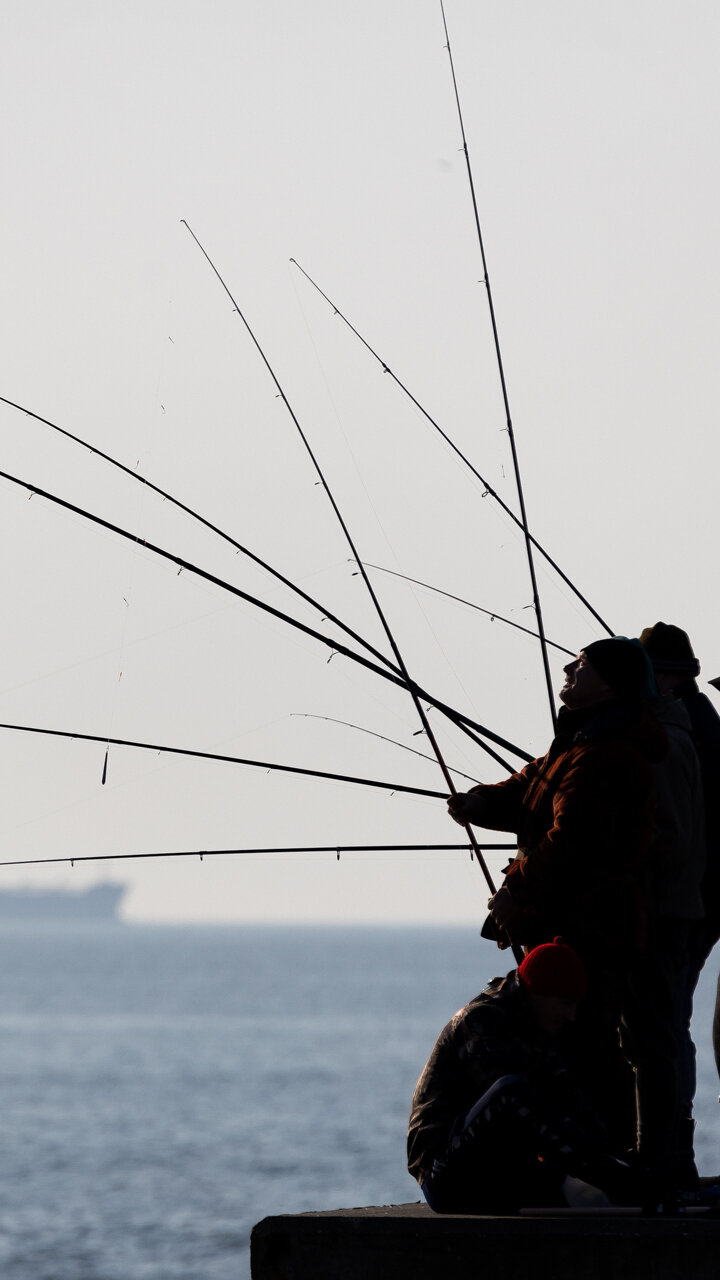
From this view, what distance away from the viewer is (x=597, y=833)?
5.23 m

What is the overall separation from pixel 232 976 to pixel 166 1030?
57.9 meters

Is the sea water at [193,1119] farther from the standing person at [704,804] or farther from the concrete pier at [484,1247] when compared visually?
the concrete pier at [484,1247]

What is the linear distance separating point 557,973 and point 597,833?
385mm

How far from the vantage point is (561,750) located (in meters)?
5.51

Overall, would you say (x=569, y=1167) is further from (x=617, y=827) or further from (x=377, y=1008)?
(x=377, y=1008)

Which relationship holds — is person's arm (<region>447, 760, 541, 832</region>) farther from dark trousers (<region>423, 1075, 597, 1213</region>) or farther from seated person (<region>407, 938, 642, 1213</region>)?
dark trousers (<region>423, 1075, 597, 1213</region>)

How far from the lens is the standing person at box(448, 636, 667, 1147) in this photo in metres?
5.23

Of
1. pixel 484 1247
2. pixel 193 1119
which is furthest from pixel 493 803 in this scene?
pixel 193 1119

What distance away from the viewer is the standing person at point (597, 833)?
5234mm

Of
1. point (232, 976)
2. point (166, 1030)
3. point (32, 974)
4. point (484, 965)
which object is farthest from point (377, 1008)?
point (484, 965)

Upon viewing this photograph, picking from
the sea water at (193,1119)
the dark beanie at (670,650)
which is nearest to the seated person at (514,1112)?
the dark beanie at (670,650)

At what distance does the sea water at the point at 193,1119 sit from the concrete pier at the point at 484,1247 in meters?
30.5

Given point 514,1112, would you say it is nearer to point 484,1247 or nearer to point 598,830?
point 484,1247

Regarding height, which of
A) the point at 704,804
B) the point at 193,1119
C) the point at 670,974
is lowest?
the point at 193,1119
